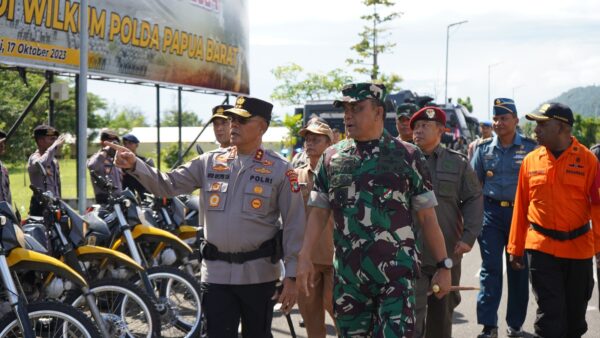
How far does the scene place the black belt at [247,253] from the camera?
4457mm

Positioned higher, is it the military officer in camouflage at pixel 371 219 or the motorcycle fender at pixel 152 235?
the military officer in camouflage at pixel 371 219

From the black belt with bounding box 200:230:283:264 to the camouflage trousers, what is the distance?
0.42 m

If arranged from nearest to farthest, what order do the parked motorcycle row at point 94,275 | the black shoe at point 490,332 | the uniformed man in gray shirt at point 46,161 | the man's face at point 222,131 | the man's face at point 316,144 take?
the parked motorcycle row at point 94,275 < the man's face at point 316,144 < the black shoe at point 490,332 < the man's face at point 222,131 < the uniformed man in gray shirt at point 46,161

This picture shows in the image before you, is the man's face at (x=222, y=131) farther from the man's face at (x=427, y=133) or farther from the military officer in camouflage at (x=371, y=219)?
the military officer in camouflage at (x=371, y=219)

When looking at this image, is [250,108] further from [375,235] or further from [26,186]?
[26,186]

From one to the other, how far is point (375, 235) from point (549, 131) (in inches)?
82.0

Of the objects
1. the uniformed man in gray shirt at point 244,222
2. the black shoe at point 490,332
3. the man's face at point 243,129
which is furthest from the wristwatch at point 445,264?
the black shoe at point 490,332

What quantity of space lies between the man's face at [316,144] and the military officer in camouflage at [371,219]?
1738 millimetres

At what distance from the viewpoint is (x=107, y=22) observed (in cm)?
1499

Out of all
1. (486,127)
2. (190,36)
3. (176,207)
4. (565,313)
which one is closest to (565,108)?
(565,313)

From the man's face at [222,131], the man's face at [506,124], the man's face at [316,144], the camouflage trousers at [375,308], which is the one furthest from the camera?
the man's face at [506,124]

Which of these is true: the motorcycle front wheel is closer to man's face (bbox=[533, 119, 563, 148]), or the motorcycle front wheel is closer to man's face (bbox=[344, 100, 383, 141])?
man's face (bbox=[344, 100, 383, 141])

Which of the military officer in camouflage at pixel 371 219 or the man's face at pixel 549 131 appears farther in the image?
the man's face at pixel 549 131

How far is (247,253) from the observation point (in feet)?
14.6
